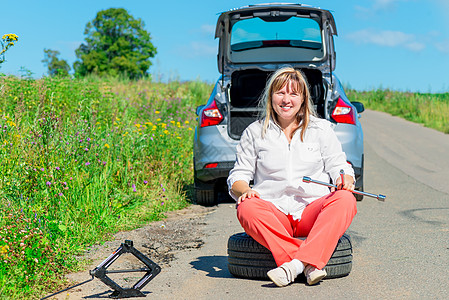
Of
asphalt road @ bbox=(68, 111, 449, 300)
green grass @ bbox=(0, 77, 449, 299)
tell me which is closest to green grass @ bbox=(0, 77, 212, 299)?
green grass @ bbox=(0, 77, 449, 299)

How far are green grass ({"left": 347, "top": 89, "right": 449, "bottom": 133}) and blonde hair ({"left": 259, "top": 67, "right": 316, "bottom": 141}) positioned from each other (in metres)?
14.1

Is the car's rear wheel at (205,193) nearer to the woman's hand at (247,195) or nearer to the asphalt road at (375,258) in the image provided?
the asphalt road at (375,258)

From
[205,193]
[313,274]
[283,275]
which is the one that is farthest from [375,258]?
[205,193]

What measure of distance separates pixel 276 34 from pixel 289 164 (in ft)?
15.3

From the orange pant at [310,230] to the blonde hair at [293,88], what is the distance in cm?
58

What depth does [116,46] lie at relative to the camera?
51.1 m

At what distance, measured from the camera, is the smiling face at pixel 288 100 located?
445 centimetres

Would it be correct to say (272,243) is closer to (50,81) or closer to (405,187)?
(405,187)

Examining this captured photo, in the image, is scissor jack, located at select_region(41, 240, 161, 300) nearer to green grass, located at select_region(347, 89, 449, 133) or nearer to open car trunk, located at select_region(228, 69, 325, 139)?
open car trunk, located at select_region(228, 69, 325, 139)

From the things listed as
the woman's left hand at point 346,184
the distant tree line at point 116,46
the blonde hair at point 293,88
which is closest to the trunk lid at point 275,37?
the blonde hair at point 293,88

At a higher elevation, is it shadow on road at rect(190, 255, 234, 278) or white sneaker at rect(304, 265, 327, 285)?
white sneaker at rect(304, 265, 327, 285)

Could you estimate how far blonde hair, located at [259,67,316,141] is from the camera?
4465 mm

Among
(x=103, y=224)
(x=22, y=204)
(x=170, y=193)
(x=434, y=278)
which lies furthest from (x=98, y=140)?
(x=434, y=278)

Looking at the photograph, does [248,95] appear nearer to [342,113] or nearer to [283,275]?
[342,113]
